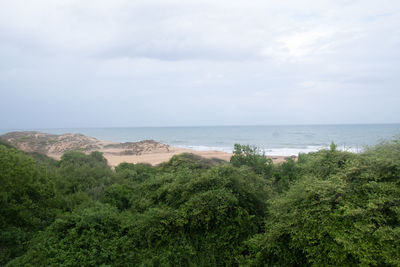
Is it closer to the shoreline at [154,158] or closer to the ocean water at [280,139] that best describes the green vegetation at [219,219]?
the ocean water at [280,139]

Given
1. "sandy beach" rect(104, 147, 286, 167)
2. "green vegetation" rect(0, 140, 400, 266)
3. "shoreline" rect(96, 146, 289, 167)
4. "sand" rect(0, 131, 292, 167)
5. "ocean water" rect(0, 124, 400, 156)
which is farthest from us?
"ocean water" rect(0, 124, 400, 156)

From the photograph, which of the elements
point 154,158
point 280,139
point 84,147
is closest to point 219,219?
point 154,158

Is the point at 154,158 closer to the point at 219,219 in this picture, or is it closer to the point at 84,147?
the point at 84,147

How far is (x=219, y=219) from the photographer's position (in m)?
→ 7.57

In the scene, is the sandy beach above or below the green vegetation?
below

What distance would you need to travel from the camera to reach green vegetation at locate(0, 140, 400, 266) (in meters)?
5.23

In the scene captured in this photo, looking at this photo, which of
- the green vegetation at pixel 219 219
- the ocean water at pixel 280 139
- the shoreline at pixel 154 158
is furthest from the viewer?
the ocean water at pixel 280 139

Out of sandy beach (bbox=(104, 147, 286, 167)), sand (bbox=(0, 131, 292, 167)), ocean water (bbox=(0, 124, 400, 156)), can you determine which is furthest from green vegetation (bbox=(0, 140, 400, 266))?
sand (bbox=(0, 131, 292, 167))

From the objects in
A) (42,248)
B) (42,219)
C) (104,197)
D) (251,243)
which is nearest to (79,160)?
(104,197)

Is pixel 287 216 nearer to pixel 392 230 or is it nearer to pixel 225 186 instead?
pixel 392 230

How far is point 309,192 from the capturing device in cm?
608

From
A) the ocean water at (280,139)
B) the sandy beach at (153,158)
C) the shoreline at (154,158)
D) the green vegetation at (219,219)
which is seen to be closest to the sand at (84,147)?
the sandy beach at (153,158)

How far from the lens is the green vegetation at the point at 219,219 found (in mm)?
5234

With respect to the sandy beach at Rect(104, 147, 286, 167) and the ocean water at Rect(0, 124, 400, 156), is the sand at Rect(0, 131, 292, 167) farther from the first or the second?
the ocean water at Rect(0, 124, 400, 156)
